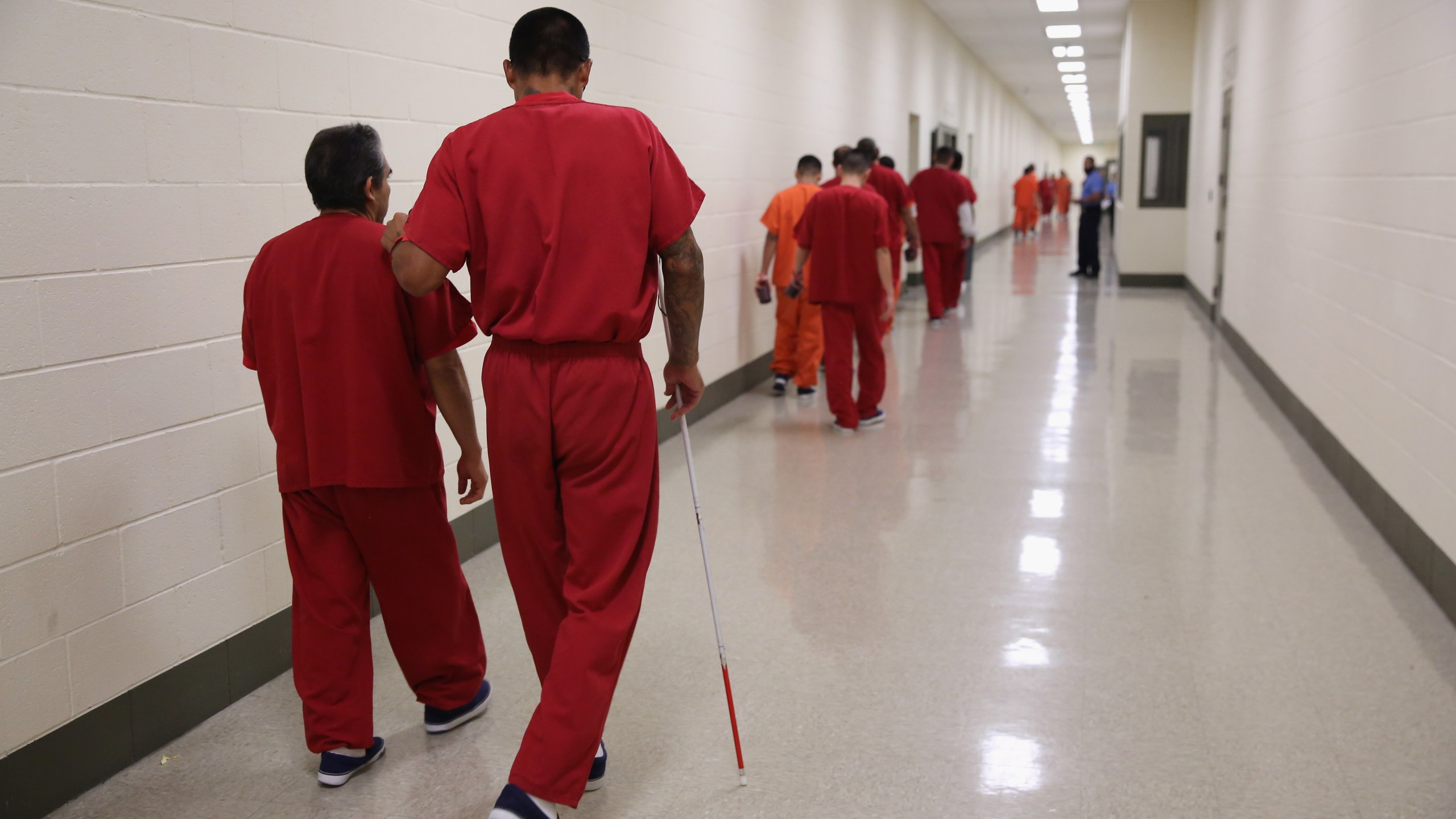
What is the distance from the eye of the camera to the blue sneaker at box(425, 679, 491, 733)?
104 inches

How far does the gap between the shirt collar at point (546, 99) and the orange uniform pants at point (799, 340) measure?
Answer: 455 cm

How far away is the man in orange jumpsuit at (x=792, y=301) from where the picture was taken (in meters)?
6.70

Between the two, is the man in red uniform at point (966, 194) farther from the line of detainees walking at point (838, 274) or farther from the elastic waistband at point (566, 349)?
the elastic waistband at point (566, 349)

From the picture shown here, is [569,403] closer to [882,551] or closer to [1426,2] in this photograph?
[882,551]

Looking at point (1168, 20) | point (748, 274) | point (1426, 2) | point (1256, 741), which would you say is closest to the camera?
point (1256, 741)

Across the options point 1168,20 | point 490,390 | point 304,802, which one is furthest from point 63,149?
point 1168,20

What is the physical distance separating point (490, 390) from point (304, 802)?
38.6 inches

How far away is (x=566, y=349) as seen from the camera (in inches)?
82.1

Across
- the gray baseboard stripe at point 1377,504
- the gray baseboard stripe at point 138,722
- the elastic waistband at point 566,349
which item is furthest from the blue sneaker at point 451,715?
the gray baseboard stripe at point 1377,504

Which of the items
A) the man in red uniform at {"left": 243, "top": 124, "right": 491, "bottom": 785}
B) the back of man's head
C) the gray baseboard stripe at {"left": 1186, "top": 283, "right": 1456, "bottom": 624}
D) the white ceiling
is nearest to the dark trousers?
the white ceiling

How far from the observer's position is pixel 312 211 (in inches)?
121

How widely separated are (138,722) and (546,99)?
1.65 meters

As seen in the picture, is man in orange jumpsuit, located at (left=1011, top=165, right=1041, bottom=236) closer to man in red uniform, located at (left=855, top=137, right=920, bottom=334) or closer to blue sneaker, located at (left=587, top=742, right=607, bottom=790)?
man in red uniform, located at (left=855, top=137, right=920, bottom=334)

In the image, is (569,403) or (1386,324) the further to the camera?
(1386,324)
